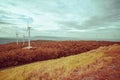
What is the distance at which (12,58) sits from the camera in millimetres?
28156

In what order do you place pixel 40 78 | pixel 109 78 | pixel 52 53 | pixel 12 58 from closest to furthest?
1. pixel 109 78
2. pixel 40 78
3. pixel 12 58
4. pixel 52 53

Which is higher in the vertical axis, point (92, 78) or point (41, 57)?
point (92, 78)

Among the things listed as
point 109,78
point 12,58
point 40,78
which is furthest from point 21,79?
point 12,58

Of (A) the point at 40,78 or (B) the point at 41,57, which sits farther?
(B) the point at 41,57

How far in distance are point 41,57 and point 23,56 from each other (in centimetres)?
494

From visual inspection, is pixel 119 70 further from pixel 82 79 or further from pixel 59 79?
pixel 59 79

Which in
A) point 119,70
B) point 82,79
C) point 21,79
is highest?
point 119,70

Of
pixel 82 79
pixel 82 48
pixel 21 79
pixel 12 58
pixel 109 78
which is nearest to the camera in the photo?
pixel 109 78

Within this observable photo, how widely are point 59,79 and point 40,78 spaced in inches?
114

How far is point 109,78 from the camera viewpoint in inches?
347

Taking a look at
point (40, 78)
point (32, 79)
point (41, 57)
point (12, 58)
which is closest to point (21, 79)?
point (32, 79)

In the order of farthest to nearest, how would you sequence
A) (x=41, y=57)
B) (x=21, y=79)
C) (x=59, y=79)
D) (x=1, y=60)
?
1. (x=41, y=57)
2. (x=1, y=60)
3. (x=21, y=79)
4. (x=59, y=79)

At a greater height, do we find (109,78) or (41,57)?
(109,78)

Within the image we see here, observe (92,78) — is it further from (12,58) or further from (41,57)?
(41,57)
